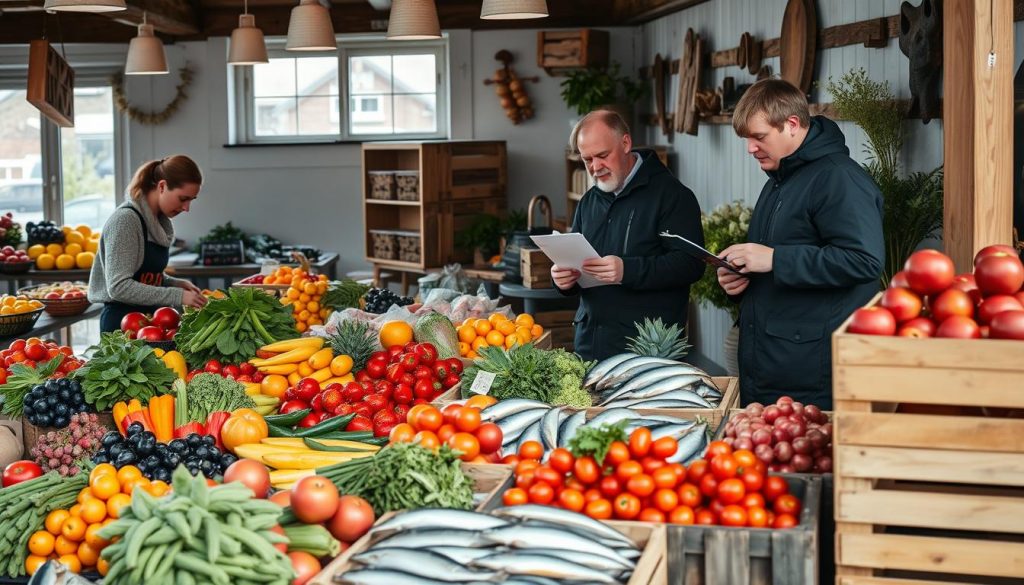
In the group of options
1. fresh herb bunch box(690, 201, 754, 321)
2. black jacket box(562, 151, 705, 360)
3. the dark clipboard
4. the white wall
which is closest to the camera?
the dark clipboard

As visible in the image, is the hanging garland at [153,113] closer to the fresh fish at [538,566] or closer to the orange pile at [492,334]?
the orange pile at [492,334]

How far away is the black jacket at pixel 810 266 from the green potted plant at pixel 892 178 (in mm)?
1078

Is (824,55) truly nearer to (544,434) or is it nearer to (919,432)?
(544,434)

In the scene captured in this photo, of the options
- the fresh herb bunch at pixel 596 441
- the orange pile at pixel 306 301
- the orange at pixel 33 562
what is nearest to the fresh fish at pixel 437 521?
the fresh herb bunch at pixel 596 441

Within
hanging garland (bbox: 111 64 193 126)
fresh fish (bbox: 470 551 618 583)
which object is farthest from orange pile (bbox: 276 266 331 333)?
hanging garland (bbox: 111 64 193 126)

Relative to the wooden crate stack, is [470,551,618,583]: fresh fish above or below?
below

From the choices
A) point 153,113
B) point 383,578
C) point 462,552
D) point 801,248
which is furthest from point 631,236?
point 153,113

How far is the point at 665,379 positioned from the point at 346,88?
317 inches

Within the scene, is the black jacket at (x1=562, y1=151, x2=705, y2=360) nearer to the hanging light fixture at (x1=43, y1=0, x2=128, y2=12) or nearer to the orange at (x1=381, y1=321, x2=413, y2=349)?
the orange at (x1=381, y1=321, x2=413, y2=349)

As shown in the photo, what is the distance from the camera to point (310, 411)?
399 cm

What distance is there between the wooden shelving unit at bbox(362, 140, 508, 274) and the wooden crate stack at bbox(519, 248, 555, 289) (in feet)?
7.70

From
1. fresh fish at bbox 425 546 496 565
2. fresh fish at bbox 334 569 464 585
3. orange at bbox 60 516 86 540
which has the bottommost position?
orange at bbox 60 516 86 540

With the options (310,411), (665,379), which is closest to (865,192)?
(665,379)

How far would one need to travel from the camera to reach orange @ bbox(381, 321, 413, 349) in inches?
184
